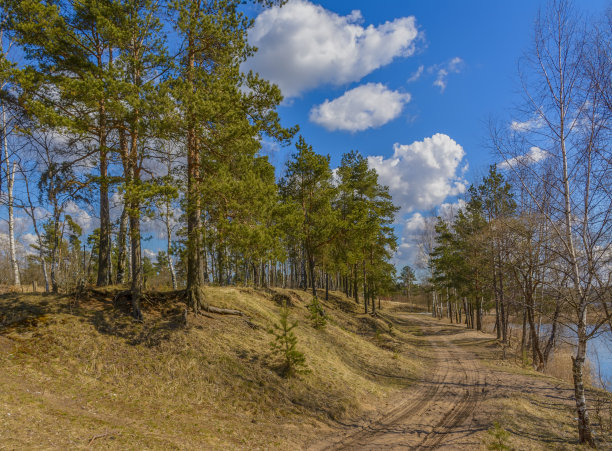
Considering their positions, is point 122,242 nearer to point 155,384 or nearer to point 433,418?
point 155,384

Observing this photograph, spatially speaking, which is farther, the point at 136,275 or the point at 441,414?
the point at 136,275

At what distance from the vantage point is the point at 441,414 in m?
9.25

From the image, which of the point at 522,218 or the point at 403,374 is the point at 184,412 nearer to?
the point at 403,374

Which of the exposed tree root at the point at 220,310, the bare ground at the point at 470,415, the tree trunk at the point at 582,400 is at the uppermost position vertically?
the exposed tree root at the point at 220,310

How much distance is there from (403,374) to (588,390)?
23.5 feet

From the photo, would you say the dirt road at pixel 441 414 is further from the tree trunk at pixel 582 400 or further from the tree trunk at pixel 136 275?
the tree trunk at pixel 136 275

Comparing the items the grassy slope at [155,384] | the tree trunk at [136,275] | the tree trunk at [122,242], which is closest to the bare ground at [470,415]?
the grassy slope at [155,384]

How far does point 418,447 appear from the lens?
23.3ft

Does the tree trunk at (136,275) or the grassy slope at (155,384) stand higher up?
the tree trunk at (136,275)

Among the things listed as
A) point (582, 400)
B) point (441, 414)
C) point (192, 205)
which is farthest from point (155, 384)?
point (582, 400)

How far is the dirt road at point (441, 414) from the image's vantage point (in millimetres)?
7301

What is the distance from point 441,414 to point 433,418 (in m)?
0.48

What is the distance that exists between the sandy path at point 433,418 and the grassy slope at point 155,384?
75 cm

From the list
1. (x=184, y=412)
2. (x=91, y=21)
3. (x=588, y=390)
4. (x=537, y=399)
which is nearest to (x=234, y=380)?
(x=184, y=412)
